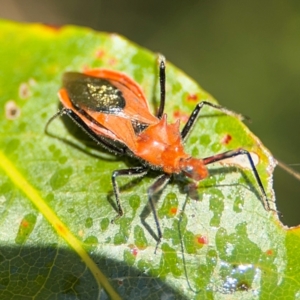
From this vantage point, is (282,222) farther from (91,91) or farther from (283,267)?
(91,91)

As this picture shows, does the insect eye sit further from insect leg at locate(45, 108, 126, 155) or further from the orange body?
insect leg at locate(45, 108, 126, 155)

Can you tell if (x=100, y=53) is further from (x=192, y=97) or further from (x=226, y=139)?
(x=226, y=139)

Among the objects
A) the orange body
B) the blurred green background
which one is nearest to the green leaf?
the orange body

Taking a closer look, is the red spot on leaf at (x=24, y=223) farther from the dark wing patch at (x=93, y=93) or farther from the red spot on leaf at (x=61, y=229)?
the dark wing patch at (x=93, y=93)

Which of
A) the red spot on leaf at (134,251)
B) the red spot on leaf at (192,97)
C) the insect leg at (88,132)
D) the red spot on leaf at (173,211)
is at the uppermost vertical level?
the red spot on leaf at (192,97)

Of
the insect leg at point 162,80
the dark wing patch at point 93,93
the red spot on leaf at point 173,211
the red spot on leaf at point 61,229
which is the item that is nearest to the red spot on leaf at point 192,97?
the insect leg at point 162,80

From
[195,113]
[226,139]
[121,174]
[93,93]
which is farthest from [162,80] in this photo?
[121,174]
